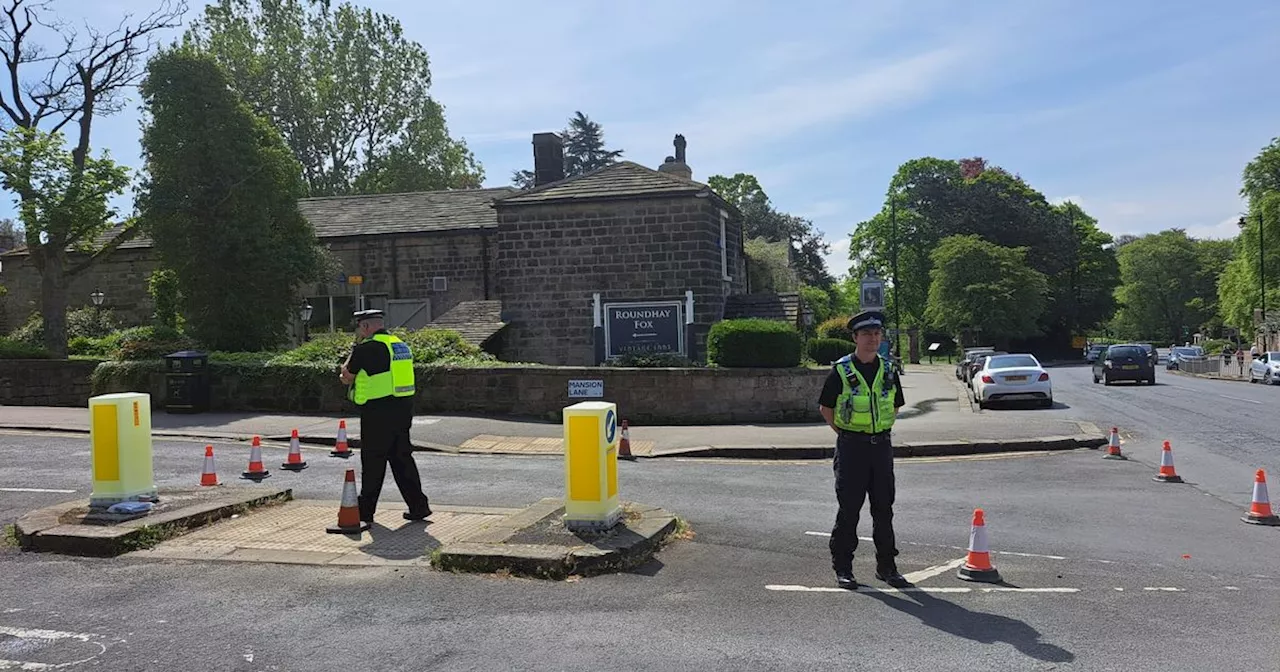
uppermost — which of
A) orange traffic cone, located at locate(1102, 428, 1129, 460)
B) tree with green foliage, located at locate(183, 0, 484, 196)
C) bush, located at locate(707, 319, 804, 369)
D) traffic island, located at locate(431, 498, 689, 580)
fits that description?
tree with green foliage, located at locate(183, 0, 484, 196)

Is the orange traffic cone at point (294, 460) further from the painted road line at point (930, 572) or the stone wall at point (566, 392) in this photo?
the painted road line at point (930, 572)

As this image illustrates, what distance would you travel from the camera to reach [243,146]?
22.8m

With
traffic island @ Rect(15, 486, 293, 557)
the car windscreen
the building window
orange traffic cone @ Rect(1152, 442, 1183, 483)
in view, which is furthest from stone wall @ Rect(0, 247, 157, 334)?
orange traffic cone @ Rect(1152, 442, 1183, 483)

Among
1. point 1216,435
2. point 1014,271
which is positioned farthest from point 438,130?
point 1216,435

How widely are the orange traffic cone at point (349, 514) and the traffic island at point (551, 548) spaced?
3.27 ft

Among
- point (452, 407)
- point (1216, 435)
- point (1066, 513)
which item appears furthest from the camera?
point (452, 407)

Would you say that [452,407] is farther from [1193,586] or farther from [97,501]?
[1193,586]

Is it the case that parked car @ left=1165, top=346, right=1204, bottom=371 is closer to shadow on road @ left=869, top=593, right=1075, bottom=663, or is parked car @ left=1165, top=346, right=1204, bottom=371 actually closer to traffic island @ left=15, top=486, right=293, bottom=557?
shadow on road @ left=869, top=593, right=1075, bottom=663

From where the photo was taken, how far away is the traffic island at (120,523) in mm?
6789

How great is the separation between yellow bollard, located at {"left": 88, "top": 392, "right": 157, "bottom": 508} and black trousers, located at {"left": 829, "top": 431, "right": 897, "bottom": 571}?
18.3 ft

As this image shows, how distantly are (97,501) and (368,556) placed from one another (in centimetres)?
260

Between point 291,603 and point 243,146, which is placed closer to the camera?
point 291,603

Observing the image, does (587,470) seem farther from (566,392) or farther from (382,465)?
(566,392)

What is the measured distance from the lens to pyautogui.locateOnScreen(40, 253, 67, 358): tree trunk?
24594 millimetres
